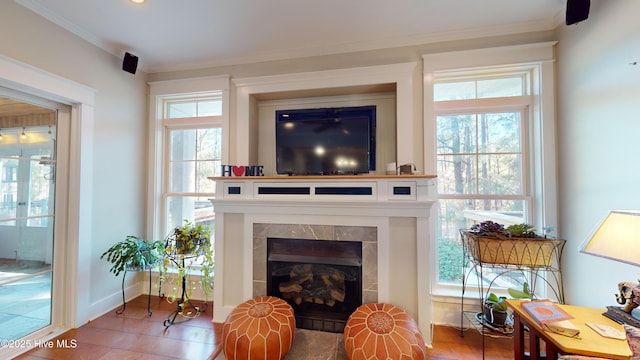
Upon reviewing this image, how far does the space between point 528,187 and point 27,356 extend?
4.43m

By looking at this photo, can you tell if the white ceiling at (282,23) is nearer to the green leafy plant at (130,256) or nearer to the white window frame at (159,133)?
the white window frame at (159,133)

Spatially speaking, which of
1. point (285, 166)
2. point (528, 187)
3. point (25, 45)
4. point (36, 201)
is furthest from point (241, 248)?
point (528, 187)

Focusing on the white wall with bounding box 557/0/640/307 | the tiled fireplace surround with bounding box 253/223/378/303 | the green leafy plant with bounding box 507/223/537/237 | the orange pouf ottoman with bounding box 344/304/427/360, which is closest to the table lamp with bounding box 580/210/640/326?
the white wall with bounding box 557/0/640/307

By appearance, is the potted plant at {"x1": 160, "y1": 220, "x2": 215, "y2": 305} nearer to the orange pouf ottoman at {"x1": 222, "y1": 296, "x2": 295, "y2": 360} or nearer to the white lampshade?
the orange pouf ottoman at {"x1": 222, "y1": 296, "x2": 295, "y2": 360}

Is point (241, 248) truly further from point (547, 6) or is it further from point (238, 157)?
point (547, 6)

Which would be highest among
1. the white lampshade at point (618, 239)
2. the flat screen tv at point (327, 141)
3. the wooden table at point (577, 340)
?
the flat screen tv at point (327, 141)

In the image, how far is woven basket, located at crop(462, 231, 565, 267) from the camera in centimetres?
186

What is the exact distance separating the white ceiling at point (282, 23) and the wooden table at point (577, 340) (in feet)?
7.39

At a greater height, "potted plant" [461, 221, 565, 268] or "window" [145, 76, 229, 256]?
"window" [145, 76, 229, 256]

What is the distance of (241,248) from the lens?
2477mm

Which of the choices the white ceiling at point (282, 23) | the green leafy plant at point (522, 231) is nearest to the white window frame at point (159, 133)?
the white ceiling at point (282, 23)

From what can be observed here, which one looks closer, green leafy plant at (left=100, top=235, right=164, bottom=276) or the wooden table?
the wooden table

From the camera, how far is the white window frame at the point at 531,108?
2.24 meters

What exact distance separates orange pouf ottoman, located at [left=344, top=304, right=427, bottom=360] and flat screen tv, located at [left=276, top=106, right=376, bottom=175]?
1.24 metres
